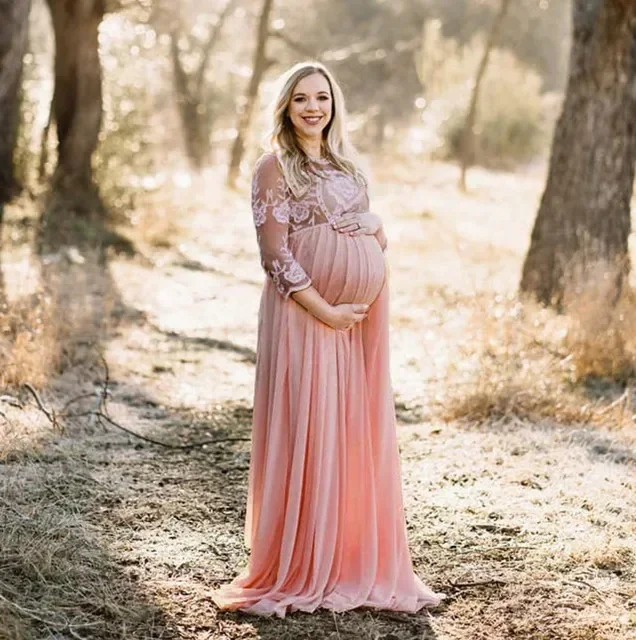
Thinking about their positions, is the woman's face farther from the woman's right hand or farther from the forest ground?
the forest ground

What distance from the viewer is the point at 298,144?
384 cm

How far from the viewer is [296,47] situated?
18.4 m

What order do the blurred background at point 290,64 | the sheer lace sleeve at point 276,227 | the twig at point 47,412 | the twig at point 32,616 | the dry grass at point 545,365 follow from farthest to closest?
the blurred background at point 290,64, the dry grass at point 545,365, the twig at point 47,412, the sheer lace sleeve at point 276,227, the twig at point 32,616

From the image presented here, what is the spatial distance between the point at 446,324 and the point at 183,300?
2.59 meters

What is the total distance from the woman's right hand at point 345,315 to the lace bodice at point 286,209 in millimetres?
153

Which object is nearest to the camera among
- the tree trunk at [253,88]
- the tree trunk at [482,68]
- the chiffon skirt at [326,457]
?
the chiffon skirt at [326,457]

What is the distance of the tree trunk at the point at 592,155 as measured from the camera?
900cm

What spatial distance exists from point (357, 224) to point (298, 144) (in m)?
0.35

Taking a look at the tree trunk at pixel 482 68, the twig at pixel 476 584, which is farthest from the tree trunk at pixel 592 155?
the tree trunk at pixel 482 68

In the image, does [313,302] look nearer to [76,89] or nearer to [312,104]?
[312,104]

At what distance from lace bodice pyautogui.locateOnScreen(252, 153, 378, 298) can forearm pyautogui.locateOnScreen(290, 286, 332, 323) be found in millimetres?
27

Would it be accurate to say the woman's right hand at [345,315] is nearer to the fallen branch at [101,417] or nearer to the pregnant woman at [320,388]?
the pregnant woman at [320,388]

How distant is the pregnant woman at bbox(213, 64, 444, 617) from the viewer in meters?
3.78

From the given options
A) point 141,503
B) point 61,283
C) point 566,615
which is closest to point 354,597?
point 566,615
